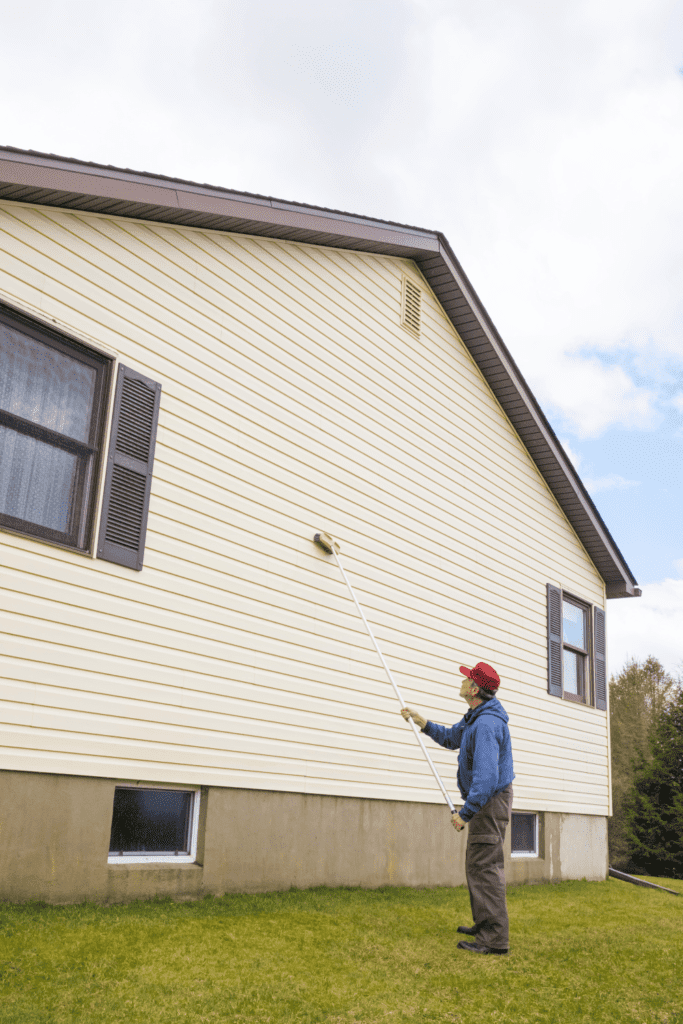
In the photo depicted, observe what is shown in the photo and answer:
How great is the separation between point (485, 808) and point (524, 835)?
18.8ft

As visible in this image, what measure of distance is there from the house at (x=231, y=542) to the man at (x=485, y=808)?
1.79m

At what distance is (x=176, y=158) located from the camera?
2322 inches

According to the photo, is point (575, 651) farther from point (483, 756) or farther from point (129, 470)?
point (129, 470)

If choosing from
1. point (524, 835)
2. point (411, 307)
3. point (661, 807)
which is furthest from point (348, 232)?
point (661, 807)

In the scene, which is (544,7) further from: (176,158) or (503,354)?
(176,158)

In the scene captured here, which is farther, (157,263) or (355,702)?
(355,702)

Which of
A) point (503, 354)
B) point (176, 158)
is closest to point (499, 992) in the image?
point (503, 354)

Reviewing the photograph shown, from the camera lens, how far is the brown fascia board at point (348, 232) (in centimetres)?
539

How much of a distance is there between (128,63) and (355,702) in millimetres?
44026

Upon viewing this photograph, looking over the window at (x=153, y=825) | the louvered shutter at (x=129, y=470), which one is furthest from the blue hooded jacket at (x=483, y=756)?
the louvered shutter at (x=129, y=470)

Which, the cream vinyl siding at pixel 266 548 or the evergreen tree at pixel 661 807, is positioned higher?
the cream vinyl siding at pixel 266 548

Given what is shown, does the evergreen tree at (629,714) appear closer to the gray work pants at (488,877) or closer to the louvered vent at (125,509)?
the gray work pants at (488,877)

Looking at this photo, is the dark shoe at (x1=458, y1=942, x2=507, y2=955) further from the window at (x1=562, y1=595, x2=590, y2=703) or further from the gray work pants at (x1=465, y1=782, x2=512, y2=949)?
the window at (x1=562, y1=595, x2=590, y2=703)

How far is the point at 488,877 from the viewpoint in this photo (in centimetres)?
521
